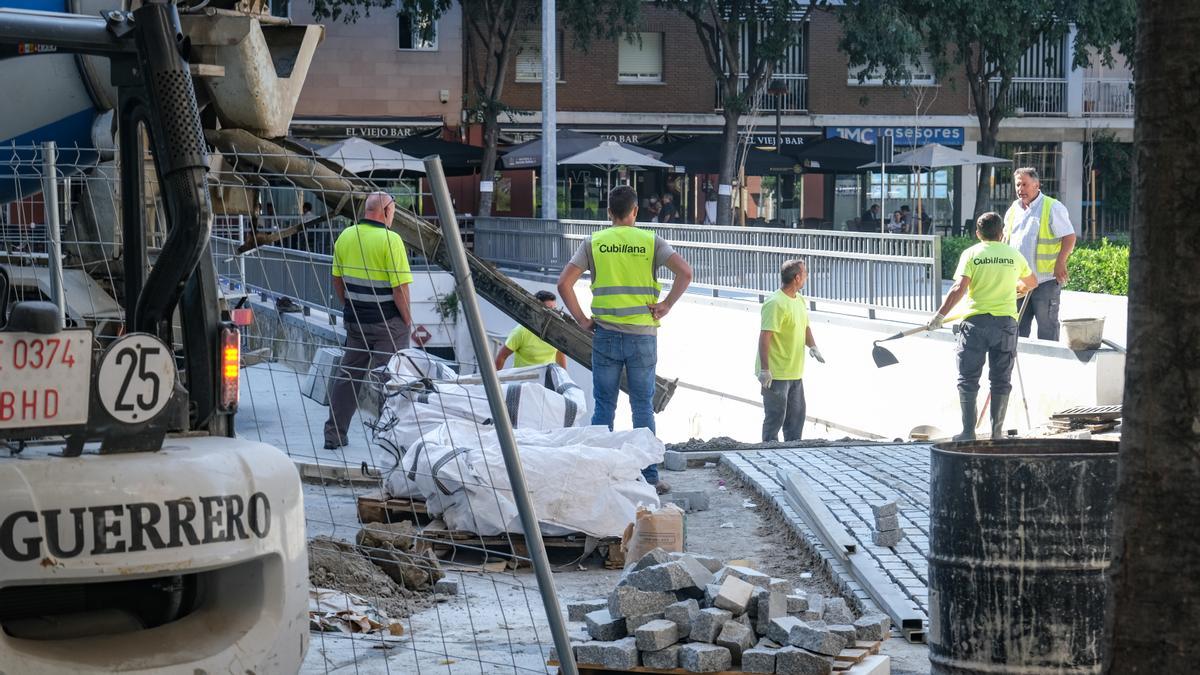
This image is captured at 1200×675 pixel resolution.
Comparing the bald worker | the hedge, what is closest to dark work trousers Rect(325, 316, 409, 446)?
the bald worker

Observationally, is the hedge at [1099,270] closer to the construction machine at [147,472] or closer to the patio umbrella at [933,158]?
the patio umbrella at [933,158]

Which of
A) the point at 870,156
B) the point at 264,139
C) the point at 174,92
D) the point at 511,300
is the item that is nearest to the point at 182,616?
the point at 174,92

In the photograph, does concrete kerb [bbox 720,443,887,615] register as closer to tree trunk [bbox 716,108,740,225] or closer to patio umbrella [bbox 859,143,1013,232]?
patio umbrella [bbox 859,143,1013,232]

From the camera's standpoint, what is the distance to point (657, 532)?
286 inches

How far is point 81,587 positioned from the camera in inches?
161

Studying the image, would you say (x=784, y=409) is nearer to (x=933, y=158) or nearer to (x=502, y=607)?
(x=502, y=607)

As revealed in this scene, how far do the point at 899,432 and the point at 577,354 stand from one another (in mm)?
4560

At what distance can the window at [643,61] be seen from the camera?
42.6 metres

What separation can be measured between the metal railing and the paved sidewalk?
411 centimetres

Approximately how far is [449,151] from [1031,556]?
31.6 m

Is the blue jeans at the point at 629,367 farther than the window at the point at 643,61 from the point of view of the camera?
No

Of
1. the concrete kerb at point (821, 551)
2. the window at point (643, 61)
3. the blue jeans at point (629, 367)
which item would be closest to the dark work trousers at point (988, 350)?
the concrete kerb at point (821, 551)

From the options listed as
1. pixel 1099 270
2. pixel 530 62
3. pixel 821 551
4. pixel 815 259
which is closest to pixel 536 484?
pixel 821 551

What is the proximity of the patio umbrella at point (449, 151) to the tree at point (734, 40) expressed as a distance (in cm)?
569
